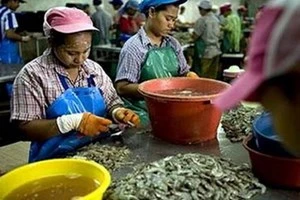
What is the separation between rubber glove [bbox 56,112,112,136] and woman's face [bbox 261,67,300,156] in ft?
4.76

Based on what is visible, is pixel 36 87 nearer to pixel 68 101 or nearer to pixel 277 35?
pixel 68 101

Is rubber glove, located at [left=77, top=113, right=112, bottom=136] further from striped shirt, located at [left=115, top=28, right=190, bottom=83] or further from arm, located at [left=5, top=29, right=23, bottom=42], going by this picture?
arm, located at [left=5, top=29, right=23, bottom=42]

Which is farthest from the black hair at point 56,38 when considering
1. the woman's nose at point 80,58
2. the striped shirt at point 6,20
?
the striped shirt at point 6,20

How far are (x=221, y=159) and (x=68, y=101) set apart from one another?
817 millimetres

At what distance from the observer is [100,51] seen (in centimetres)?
658

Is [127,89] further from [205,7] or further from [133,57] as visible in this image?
[205,7]

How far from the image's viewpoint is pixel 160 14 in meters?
2.55

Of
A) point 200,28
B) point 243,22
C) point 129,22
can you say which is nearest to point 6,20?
point 129,22

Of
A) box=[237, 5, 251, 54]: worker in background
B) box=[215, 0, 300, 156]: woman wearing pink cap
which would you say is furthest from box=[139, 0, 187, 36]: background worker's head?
box=[237, 5, 251, 54]: worker in background

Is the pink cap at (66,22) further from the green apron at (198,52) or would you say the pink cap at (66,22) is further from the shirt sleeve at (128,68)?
the green apron at (198,52)

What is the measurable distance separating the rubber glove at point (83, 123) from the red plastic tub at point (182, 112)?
262mm

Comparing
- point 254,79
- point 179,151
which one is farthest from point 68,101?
point 254,79

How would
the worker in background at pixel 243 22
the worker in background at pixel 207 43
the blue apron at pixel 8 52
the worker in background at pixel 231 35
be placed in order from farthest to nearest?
the worker in background at pixel 243 22, the worker in background at pixel 231 35, the worker in background at pixel 207 43, the blue apron at pixel 8 52

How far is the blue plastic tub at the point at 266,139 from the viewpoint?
4.68 feet
